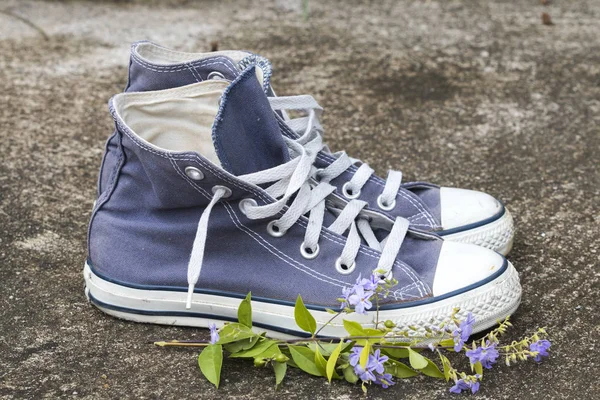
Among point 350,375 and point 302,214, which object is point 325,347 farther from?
point 302,214

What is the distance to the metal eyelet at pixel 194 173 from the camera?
1.45 meters

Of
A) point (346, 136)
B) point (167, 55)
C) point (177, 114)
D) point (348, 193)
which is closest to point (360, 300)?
point (348, 193)

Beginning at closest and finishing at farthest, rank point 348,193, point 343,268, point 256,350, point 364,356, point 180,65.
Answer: point 364,356 → point 256,350 → point 343,268 → point 180,65 → point 348,193

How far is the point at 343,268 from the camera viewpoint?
4.98 ft

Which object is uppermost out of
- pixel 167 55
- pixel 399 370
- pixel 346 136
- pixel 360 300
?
pixel 167 55

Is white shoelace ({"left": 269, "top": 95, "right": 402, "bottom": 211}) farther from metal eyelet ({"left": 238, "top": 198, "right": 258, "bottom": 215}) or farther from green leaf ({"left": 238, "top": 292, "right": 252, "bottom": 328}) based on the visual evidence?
green leaf ({"left": 238, "top": 292, "right": 252, "bottom": 328})

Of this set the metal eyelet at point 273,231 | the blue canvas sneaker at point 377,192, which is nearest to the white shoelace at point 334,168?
the blue canvas sneaker at point 377,192

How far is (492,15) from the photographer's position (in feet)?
11.1

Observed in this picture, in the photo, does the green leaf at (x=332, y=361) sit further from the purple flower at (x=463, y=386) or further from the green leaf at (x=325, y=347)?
the purple flower at (x=463, y=386)

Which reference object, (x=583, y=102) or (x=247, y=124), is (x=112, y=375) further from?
(x=583, y=102)

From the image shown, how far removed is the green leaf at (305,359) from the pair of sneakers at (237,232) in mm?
95

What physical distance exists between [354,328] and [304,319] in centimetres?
9

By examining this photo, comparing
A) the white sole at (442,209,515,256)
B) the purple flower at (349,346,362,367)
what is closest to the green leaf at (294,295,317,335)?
the purple flower at (349,346,362,367)

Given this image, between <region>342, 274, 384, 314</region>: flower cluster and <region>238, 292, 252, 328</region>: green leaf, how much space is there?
0.17m
